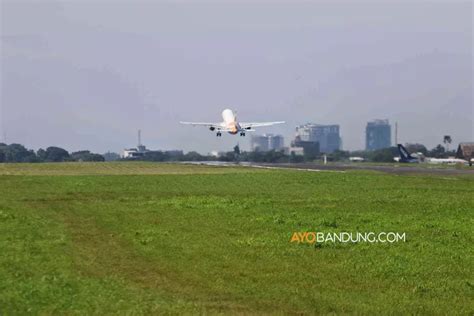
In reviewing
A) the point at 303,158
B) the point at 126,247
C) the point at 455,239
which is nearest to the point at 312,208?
the point at 455,239

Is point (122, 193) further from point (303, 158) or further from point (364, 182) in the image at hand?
point (303, 158)

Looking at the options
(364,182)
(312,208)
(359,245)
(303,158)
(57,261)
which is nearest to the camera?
(57,261)

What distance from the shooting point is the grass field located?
1972 cm

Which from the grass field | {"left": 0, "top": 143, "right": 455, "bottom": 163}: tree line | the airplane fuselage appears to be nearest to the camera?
the grass field

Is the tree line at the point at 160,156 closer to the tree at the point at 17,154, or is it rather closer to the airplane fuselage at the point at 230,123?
the tree at the point at 17,154

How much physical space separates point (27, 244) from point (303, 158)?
510 ft

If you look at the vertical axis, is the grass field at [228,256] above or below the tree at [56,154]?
below

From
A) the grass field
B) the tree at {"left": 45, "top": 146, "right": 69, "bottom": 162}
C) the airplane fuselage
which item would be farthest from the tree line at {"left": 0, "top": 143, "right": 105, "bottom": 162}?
the grass field

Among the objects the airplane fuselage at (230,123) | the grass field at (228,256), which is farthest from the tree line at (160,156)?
the grass field at (228,256)

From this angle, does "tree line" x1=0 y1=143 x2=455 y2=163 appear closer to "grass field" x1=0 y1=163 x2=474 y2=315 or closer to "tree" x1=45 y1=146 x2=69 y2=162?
"tree" x1=45 y1=146 x2=69 y2=162

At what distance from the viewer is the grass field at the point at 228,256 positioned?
1972 cm

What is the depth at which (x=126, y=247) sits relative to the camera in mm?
28188

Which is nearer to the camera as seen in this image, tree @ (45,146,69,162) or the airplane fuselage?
the airplane fuselage

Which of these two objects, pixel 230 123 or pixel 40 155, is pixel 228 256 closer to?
pixel 230 123
